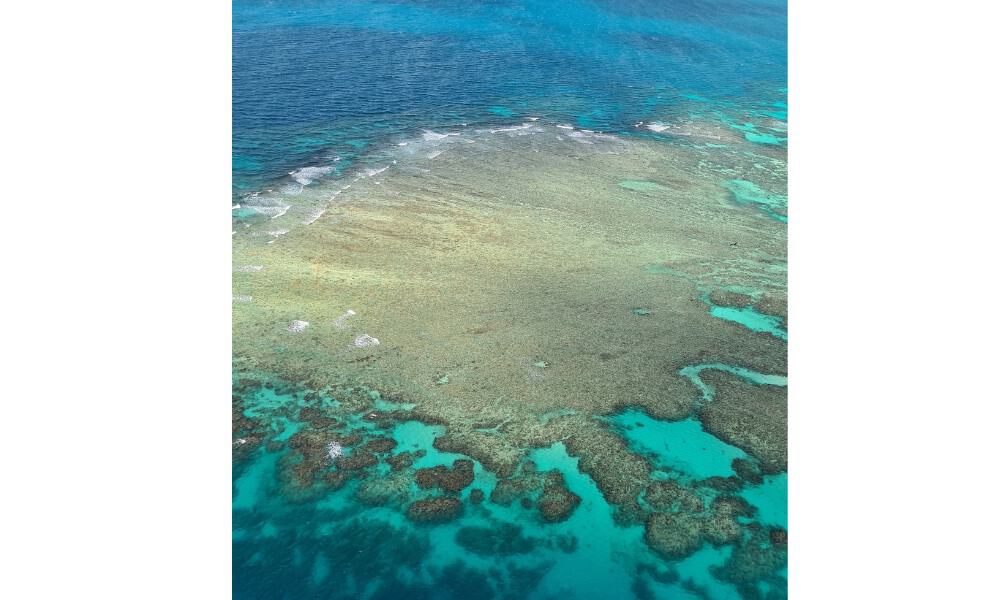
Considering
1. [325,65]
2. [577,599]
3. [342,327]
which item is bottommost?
[577,599]

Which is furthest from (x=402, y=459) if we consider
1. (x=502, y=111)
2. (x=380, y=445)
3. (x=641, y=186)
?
(x=502, y=111)

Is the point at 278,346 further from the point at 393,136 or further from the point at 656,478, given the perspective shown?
the point at 393,136

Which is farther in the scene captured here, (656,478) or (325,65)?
(325,65)

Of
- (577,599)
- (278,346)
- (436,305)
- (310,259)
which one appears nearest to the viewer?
(577,599)

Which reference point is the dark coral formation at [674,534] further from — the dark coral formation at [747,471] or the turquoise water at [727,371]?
the turquoise water at [727,371]

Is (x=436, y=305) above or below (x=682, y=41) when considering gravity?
below

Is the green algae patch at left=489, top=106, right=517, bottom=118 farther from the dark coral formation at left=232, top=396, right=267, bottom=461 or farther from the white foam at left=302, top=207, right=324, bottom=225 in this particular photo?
the dark coral formation at left=232, top=396, right=267, bottom=461

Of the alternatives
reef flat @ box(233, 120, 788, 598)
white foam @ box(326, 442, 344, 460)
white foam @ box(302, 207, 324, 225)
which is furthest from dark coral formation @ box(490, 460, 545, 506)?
white foam @ box(302, 207, 324, 225)

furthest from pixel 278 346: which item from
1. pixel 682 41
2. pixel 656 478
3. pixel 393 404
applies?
pixel 682 41
